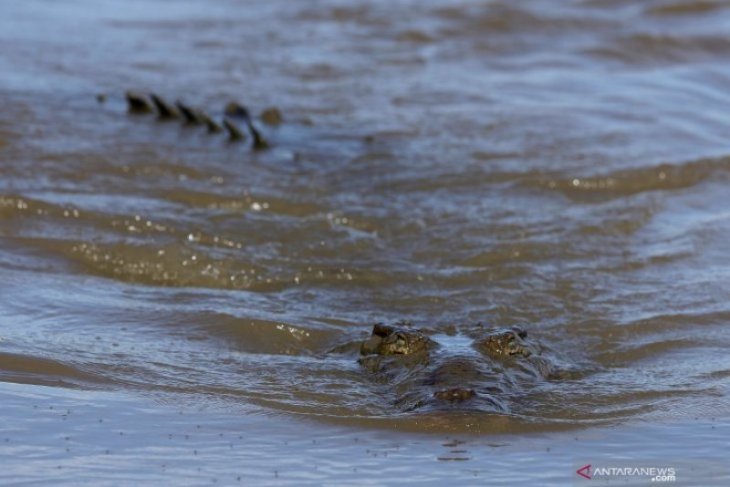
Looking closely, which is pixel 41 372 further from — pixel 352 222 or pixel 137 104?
pixel 137 104

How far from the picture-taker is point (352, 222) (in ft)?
29.6

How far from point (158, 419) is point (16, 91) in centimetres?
680

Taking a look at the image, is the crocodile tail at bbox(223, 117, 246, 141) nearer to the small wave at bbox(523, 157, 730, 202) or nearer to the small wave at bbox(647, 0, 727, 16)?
Result: the small wave at bbox(523, 157, 730, 202)

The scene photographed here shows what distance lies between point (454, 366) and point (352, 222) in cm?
313

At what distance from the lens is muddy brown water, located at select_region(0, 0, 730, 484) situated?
609 cm

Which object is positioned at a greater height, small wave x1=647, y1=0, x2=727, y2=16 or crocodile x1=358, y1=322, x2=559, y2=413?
small wave x1=647, y1=0, x2=727, y2=16

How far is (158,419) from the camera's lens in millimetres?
5648

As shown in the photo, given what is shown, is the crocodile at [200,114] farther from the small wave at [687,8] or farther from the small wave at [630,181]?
the small wave at [687,8]

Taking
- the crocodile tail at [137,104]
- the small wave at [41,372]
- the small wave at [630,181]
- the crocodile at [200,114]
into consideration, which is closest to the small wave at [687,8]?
the small wave at [630,181]

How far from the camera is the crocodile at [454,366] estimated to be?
18.7ft

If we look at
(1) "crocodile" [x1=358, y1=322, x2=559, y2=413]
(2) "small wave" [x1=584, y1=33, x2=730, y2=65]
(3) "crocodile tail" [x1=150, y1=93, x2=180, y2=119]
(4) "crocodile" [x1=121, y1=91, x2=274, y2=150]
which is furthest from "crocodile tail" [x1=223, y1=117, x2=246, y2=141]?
(2) "small wave" [x1=584, y1=33, x2=730, y2=65]

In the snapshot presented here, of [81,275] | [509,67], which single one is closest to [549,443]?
[81,275]

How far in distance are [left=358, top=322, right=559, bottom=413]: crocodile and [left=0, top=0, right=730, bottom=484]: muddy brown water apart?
0.09 m

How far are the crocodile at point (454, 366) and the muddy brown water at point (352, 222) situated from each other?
94 mm
